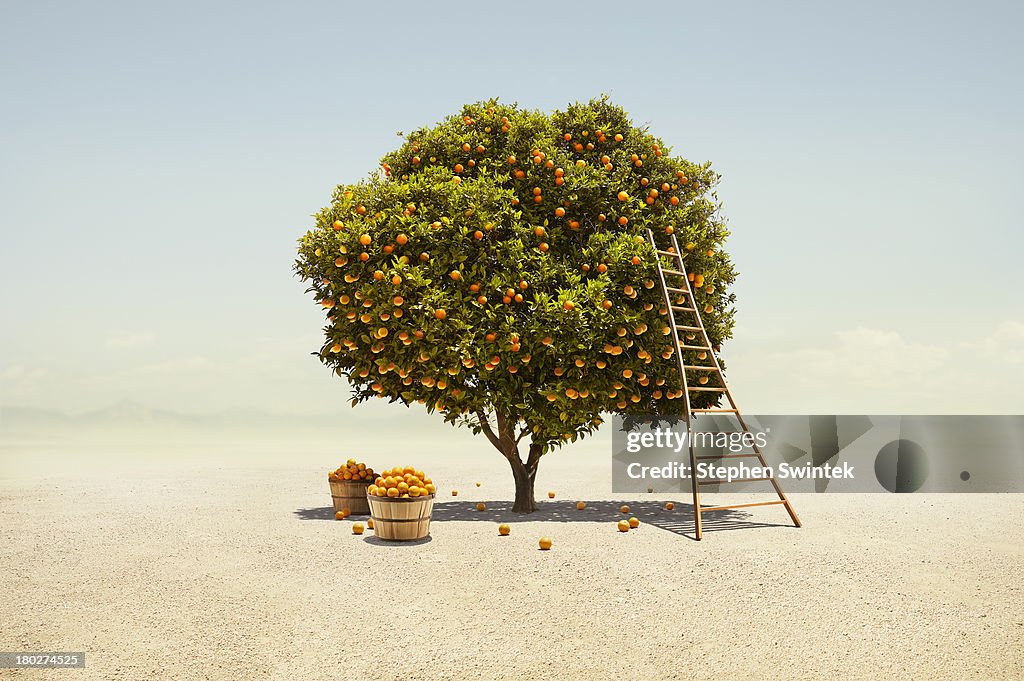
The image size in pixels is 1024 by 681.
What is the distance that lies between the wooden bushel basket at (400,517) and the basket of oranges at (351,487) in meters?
2.46

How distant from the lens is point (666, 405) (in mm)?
14828

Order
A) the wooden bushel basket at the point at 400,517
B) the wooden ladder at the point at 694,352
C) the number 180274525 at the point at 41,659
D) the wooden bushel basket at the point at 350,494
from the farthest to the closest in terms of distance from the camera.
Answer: the wooden bushel basket at the point at 350,494 < the wooden ladder at the point at 694,352 < the wooden bushel basket at the point at 400,517 < the number 180274525 at the point at 41,659

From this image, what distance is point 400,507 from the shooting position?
1173 centimetres

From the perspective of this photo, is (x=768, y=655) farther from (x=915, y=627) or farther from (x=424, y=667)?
(x=424, y=667)

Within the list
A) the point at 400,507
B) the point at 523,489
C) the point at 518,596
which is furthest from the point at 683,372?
the point at 518,596

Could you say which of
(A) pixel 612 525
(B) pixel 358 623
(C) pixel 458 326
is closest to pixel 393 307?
(C) pixel 458 326

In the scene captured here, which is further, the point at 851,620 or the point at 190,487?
the point at 190,487

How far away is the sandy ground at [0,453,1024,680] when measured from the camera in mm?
7180

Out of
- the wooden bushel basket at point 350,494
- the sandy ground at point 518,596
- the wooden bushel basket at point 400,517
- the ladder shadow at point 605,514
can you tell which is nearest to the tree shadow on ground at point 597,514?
the ladder shadow at point 605,514

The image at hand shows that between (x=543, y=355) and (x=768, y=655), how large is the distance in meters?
6.92

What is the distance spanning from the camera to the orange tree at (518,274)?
13141 millimetres

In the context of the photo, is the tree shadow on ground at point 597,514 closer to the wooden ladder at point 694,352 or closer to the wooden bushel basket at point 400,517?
the wooden ladder at point 694,352

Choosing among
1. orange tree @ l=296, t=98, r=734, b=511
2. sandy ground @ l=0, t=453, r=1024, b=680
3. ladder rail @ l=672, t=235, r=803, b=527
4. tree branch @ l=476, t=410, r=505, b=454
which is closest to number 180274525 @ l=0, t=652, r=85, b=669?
sandy ground @ l=0, t=453, r=1024, b=680

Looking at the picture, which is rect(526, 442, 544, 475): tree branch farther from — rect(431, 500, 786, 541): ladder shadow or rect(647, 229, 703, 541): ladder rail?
rect(647, 229, 703, 541): ladder rail
